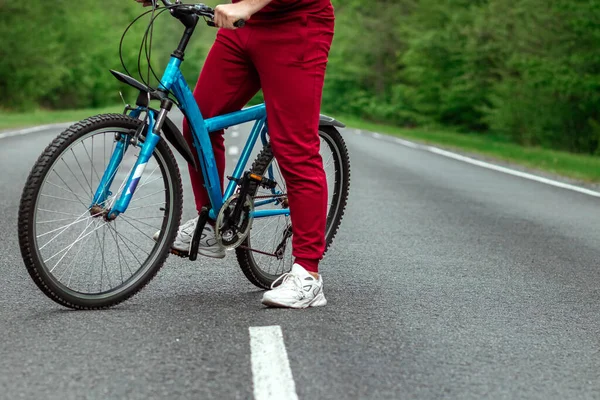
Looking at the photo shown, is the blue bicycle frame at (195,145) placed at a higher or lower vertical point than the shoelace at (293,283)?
higher

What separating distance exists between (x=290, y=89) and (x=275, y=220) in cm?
82

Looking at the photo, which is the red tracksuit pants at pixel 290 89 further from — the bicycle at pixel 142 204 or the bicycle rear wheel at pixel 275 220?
the bicycle rear wheel at pixel 275 220

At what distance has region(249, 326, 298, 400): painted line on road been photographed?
282cm

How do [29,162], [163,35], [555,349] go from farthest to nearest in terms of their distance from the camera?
[163,35] < [29,162] < [555,349]

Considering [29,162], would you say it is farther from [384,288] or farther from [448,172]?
[384,288]

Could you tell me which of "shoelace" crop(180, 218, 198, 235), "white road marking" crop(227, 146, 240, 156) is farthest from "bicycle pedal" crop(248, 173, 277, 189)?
"white road marking" crop(227, 146, 240, 156)

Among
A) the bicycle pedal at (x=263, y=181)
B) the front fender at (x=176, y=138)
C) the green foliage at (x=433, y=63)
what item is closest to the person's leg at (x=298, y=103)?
the bicycle pedal at (x=263, y=181)

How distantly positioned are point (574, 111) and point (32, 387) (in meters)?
28.4

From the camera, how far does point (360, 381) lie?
9.77ft

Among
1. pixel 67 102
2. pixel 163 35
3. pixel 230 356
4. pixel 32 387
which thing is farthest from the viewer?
pixel 163 35

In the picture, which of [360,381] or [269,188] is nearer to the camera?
[360,381]

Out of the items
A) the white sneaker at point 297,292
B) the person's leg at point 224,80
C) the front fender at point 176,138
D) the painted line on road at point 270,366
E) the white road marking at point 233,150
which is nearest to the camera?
the painted line on road at point 270,366

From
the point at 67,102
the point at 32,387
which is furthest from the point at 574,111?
the point at 67,102

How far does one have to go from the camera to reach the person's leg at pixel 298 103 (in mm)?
3984
